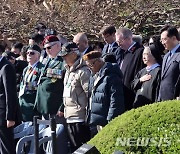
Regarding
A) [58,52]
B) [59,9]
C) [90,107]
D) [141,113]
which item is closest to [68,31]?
[59,9]

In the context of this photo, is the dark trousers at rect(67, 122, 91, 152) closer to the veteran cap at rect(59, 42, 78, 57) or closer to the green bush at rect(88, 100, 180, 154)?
the veteran cap at rect(59, 42, 78, 57)

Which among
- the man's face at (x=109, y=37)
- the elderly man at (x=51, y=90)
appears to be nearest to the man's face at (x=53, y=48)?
the elderly man at (x=51, y=90)

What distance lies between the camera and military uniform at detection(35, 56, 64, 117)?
351 inches

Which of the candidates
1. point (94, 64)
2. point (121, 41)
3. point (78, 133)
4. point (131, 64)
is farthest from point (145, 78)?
point (78, 133)

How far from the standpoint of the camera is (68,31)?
15844 millimetres

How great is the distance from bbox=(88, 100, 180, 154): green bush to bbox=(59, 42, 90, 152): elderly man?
3.08m

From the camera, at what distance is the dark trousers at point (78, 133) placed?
850 centimetres

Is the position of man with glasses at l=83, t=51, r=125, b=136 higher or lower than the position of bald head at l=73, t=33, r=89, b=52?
lower

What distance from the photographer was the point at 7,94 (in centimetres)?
851

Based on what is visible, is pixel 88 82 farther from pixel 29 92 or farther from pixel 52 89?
pixel 29 92

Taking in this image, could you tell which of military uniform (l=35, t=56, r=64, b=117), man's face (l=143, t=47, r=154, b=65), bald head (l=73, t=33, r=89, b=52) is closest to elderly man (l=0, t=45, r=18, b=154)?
military uniform (l=35, t=56, r=64, b=117)

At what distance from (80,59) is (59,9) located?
8.47 metres

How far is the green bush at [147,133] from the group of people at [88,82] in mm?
2145

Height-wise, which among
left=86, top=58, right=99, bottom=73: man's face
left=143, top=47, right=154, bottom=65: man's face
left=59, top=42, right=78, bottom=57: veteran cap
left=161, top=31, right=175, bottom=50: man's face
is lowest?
left=86, top=58, right=99, bottom=73: man's face
